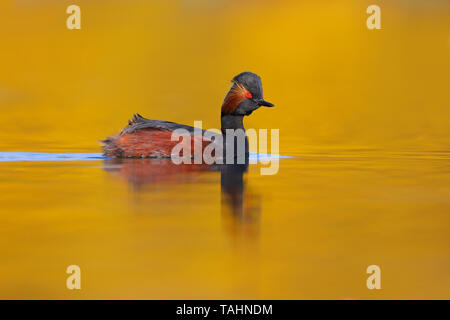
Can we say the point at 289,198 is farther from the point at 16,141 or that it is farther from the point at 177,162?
the point at 16,141

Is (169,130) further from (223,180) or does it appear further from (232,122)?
(223,180)

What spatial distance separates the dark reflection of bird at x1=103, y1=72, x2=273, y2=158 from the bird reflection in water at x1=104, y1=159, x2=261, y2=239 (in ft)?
0.72

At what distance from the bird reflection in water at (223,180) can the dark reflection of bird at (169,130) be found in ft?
0.72

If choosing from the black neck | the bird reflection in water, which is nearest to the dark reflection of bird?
the black neck

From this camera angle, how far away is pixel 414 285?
3.91m

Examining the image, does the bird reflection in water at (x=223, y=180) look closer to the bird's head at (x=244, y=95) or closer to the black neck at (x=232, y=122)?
the black neck at (x=232, y=122)

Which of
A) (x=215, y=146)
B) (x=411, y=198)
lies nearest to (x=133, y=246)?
(x=411, y=198)

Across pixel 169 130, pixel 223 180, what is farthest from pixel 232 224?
pixel 169 130

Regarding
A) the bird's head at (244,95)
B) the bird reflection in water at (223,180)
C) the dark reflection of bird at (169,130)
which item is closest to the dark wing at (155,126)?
the dark reflection of bird at (169,130)

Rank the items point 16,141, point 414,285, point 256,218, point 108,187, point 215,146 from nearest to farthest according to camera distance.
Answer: point 414,285
point 256,218
point 108,187
point 215,146
point 16,141

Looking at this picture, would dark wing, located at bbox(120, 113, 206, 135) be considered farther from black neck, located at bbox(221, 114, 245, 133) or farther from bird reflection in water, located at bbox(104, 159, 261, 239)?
black neck, located at bbox(221, 114, 245, 133)

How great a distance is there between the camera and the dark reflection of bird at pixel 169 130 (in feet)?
34.0

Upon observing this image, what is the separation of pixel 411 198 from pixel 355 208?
1.02 meters

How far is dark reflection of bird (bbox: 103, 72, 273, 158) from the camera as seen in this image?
1035 centimetres
